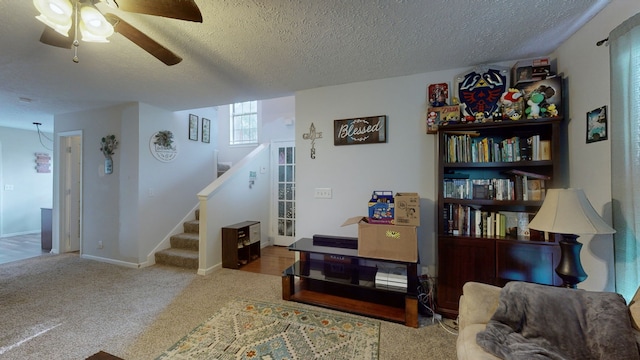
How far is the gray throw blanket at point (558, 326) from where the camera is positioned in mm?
1028

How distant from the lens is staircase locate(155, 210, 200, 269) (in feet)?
11.0

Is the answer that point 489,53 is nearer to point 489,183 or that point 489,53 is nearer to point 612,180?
point 489,183

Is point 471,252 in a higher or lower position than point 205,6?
lower

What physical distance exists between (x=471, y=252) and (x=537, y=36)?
5.92 feet

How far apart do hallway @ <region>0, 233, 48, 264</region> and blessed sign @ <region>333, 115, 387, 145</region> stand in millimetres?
5301

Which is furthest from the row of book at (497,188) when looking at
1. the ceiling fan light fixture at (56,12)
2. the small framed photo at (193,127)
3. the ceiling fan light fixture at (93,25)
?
the small framed photo at (193,127)

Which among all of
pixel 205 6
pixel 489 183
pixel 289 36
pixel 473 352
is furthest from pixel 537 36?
pixel 205 6

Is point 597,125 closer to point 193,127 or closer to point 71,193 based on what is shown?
point 193,127

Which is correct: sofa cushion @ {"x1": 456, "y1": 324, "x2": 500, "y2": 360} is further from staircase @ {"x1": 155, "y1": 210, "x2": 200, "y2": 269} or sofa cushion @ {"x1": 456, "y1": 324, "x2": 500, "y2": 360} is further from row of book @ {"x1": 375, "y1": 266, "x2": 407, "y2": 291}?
staircase @ {"x1": 155, "y1": 210, "x2": 200, "y2": 269}

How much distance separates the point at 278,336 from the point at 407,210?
4.78 ft

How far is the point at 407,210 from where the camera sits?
2055mm

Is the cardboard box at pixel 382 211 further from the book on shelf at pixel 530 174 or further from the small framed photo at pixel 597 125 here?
the small framed photo at pixel 597 125

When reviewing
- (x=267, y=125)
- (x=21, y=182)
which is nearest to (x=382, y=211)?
(x=267, y=125)

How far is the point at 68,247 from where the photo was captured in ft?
13.6
